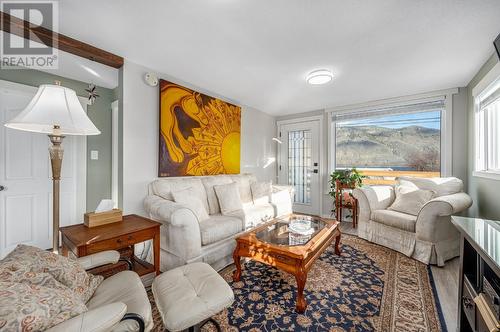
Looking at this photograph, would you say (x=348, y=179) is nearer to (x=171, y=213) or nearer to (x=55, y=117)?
(x=171, y=213)

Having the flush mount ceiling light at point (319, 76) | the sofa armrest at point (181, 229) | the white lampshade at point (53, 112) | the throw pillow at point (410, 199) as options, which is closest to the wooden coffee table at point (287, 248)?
the sofa armrest at point (181, 229)

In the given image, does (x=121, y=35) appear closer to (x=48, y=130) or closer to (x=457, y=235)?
(x=48, y=130)

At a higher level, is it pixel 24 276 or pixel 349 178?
pixel 349 178

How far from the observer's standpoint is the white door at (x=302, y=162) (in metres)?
4.52

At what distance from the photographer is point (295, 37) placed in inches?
77.0

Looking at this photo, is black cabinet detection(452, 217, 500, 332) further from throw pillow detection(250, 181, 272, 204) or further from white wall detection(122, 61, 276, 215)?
white wall detection(122, 61, 276, 215)

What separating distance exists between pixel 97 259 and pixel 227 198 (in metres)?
1.60

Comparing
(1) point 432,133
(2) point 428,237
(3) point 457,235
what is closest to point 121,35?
(2) point 428,237

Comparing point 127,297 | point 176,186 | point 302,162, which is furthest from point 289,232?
point 302,162


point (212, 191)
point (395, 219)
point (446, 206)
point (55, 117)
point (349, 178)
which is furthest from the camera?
point (349, 178)

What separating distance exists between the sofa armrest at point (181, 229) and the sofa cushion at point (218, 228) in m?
0.11

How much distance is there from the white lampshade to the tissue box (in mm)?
712

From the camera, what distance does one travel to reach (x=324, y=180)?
4402 millimetres

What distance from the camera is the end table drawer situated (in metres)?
1.51
